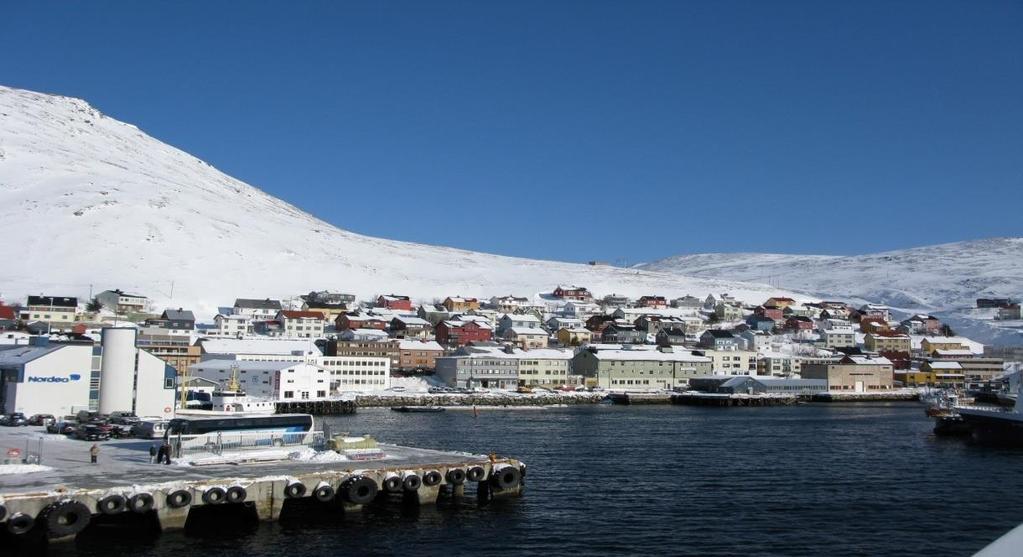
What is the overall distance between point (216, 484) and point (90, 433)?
10.2 m

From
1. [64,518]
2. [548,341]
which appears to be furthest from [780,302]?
[64,518]

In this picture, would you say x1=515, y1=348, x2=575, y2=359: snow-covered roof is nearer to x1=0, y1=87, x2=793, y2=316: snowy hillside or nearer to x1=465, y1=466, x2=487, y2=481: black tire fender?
x1=0, y1=87, x2=793, y2=316: snowy hillside

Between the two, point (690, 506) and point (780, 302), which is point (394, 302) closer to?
point (780, 302)

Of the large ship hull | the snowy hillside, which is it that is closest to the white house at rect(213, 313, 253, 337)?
the snowy hillside

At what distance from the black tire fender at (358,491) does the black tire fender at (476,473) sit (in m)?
2.46

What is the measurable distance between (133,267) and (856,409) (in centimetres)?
7711

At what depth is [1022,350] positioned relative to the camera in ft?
324

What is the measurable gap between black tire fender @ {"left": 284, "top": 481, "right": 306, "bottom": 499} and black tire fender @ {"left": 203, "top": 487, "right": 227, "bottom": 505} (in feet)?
4.37

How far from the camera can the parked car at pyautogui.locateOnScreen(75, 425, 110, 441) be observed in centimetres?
2625

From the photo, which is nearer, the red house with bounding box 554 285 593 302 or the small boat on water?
the small boat on water

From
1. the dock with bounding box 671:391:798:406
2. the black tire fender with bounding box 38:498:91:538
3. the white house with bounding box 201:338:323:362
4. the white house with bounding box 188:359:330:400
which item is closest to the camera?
the black tire fender with bounding box 38:498:91:538

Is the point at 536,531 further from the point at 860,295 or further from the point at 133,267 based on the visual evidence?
the point at 860,295

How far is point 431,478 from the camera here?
2084 centimetres

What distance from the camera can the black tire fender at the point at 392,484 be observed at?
2019cm
